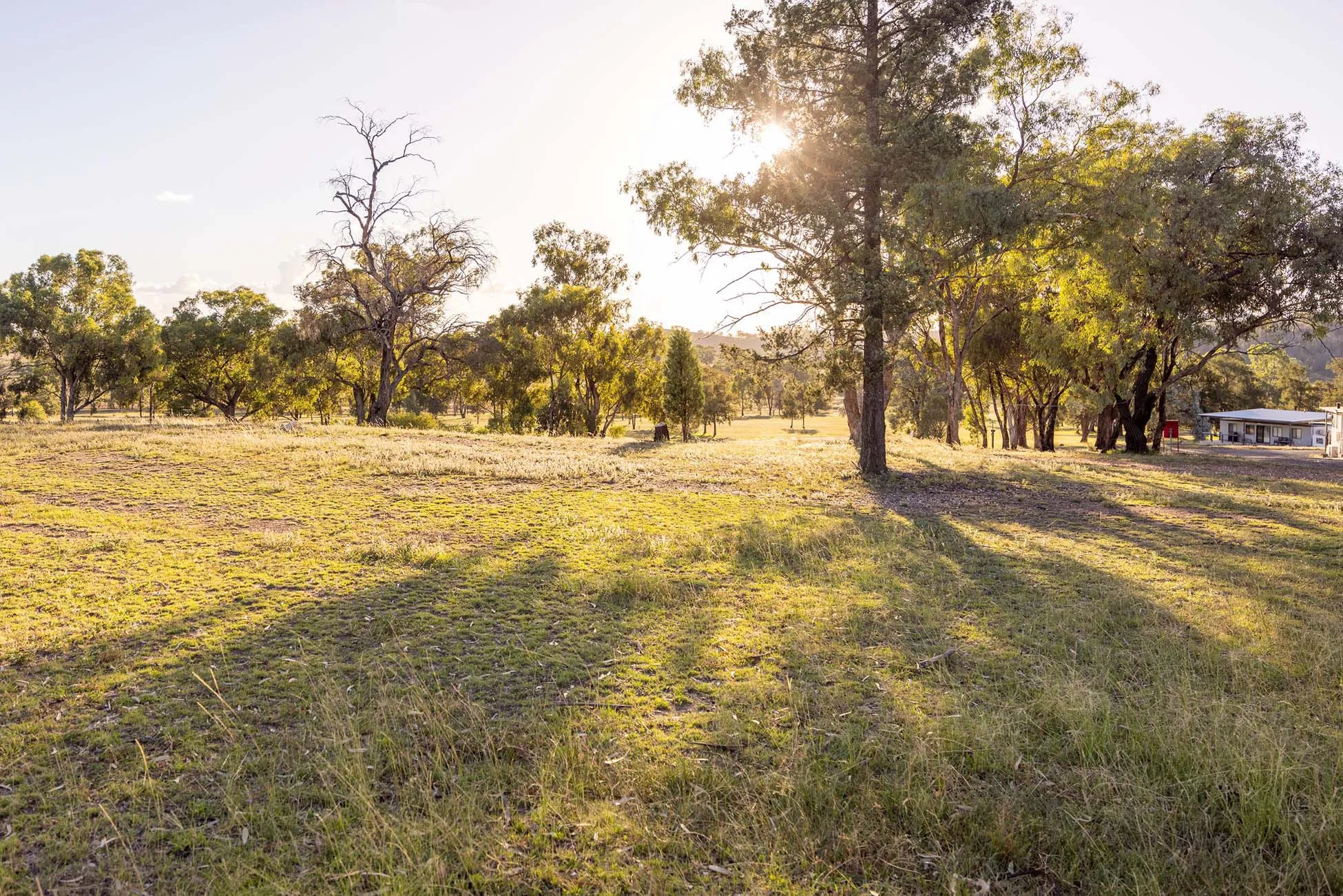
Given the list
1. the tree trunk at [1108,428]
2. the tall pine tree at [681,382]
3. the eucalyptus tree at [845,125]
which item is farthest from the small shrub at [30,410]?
the tree trunk at [1108,428]

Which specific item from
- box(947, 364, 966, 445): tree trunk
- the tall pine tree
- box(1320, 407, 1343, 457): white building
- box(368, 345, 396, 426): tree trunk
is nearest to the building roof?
box(1320, 407, 1343, 457): white building

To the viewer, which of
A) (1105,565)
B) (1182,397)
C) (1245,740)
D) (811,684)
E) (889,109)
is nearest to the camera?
(1245,740)

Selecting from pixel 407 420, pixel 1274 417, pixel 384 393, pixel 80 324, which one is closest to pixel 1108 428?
pixel 384 393

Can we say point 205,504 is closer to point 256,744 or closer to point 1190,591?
point 256,744

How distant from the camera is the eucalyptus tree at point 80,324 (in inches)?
1314

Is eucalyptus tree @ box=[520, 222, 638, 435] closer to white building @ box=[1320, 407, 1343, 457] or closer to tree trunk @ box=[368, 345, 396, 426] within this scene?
tree trunk @ box=[368, 345, 396, 426]

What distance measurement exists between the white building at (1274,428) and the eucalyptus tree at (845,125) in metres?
62.4

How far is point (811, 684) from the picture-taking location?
5445mm

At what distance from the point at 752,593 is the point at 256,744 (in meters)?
5.33

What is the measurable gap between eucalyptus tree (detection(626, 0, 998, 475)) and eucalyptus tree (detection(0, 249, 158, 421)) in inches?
1422

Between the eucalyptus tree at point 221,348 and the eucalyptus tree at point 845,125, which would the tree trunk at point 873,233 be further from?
the eucalyptus tree at point 221,348

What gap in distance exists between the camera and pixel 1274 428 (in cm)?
6431

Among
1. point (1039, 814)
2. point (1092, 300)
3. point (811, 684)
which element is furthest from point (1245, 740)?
point (1092, 300)

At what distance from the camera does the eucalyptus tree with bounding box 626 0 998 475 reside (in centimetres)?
1550
